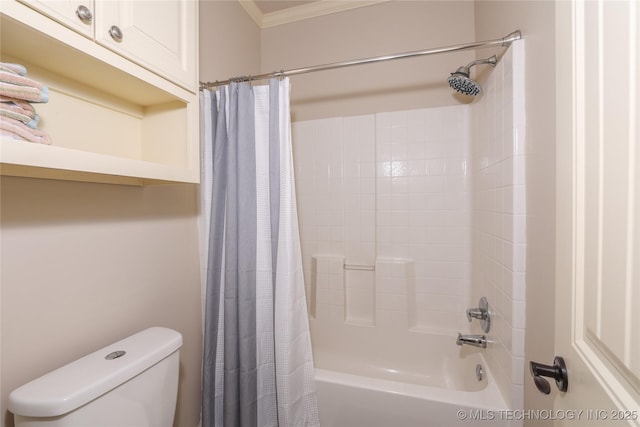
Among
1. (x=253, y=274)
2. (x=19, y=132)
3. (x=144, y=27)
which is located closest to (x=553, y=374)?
(x=253, y=274)

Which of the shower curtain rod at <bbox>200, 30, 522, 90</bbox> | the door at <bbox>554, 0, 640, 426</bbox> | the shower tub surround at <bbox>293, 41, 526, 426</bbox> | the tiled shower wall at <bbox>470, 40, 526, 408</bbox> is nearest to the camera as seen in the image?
the door at <bbox>554, 0, 640, 426</bbox>

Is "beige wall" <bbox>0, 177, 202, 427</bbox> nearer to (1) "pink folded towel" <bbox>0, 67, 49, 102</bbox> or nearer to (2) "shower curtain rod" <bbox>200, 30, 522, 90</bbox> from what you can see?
(1) "pink folded towel" <bbox>0, 67, 49, 102</bbox>

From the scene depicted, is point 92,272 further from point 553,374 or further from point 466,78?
point 466,78

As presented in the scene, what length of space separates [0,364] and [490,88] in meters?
1.98

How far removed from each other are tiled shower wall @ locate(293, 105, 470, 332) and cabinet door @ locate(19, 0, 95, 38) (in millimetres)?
1422

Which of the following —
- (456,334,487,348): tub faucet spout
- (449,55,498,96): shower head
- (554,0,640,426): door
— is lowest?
(456,334,487,348): tub faucet spout

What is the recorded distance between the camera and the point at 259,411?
1186mm

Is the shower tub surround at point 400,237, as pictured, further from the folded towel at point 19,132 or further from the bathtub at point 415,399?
the folded towel at point 19,132

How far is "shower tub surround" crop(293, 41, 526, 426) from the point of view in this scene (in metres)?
1.61

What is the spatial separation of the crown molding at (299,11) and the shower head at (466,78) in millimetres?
915

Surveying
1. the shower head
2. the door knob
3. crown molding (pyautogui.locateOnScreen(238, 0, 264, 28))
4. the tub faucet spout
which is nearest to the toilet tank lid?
the door knob

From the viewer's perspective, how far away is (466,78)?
51.0 inches

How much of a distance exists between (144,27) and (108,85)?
0.69 feet

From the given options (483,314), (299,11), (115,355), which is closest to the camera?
(115,355)
